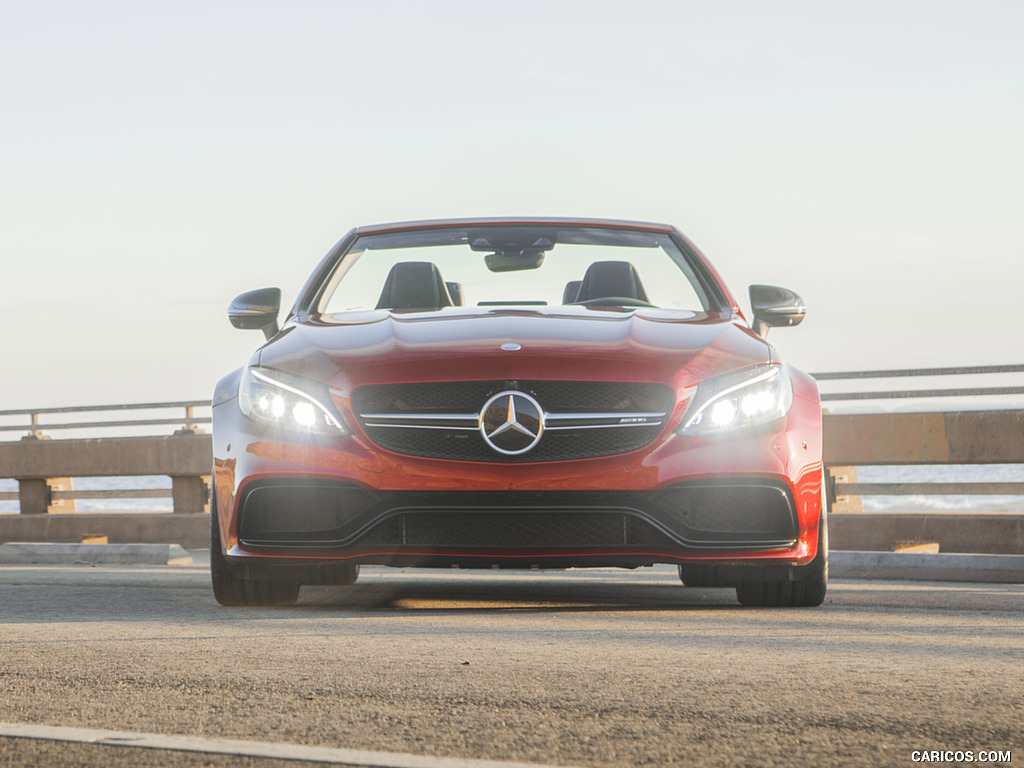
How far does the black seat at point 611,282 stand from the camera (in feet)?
21.6

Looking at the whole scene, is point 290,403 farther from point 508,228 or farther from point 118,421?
point 118,421

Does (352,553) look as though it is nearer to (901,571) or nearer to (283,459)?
(283,459)

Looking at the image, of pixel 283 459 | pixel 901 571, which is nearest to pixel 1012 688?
pixel 283 459

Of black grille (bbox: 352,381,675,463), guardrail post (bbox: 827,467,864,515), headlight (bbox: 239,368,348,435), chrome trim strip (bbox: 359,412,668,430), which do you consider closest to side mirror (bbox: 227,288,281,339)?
headlight (bbox: 239,368,348,435)

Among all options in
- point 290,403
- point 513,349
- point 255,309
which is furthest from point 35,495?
point 513,349

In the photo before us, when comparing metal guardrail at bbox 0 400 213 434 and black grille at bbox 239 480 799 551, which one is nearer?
black grille at bbox 239 480 799 551

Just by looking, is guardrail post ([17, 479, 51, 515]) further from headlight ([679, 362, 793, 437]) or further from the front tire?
headlight ([679, 362, 793, 437])

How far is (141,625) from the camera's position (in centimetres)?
512

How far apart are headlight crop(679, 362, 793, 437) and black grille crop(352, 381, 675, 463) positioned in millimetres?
107

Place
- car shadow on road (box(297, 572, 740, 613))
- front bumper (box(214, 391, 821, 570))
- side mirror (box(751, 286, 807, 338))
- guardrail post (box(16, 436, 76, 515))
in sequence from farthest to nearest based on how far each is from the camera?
1. guardrail post (box(16, 436, 76, 515))
2. side mirror (box(751, 286, 807, 338))
3. car shadow on road (box(297, 572, 740, 613))
4. front bumper (box(214, 391, 821, 570))

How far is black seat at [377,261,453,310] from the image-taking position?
6.48 m

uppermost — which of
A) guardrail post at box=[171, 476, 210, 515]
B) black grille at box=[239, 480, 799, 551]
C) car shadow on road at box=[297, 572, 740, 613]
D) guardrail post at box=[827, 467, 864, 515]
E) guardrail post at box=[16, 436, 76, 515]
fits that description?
black grille at box=[239, 480, 799, 551]

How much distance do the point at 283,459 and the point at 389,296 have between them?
159 centimetres

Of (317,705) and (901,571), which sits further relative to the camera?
(901,571)
